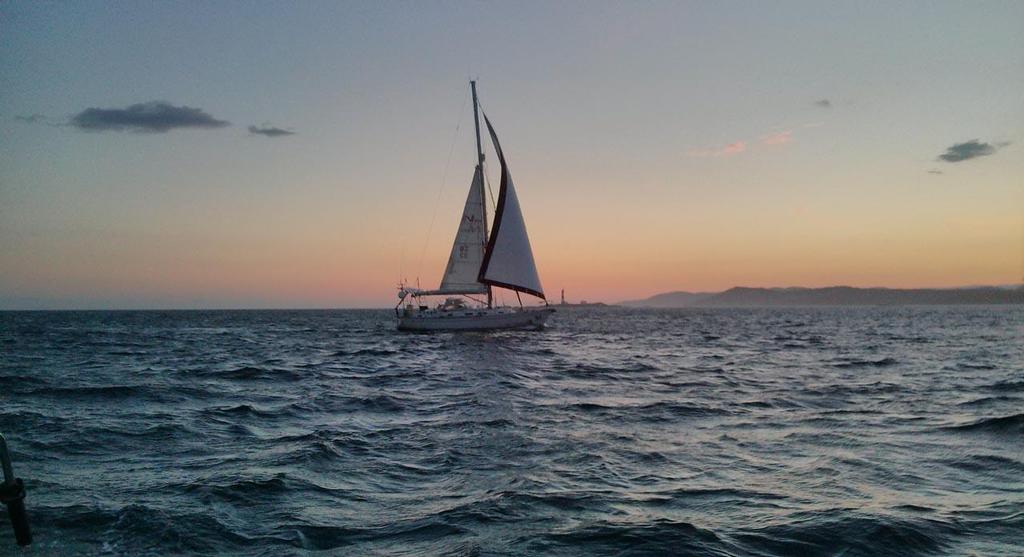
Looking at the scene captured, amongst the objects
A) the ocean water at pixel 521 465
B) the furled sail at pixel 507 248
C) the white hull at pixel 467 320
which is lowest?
the ocean water at pixel 521 465

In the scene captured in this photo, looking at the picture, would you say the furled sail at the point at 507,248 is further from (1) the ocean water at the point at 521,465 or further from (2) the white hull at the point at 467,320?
(1) the ocean water at the point at 521,465

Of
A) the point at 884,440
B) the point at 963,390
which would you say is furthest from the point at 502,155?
the point at 884,440

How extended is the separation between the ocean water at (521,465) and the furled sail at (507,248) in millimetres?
26823

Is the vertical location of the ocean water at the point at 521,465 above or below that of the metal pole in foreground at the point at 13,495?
below

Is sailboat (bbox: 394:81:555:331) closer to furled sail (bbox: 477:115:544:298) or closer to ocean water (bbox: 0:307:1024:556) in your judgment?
furled sail (bbox: 477:115:544:298)

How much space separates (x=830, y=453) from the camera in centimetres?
1046

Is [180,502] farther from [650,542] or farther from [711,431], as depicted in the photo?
[711,431]

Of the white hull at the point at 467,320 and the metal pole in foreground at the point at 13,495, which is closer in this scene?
the metal pole in foreground at the point at 13,495

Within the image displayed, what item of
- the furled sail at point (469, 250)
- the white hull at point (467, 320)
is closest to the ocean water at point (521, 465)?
the white hull at point (467, 320)

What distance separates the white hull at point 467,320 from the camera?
5013 centimetres

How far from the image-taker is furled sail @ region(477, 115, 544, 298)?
4731 cm

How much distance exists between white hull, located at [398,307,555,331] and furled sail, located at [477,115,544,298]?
2620mm

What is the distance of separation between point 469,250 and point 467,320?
5598 millimetres

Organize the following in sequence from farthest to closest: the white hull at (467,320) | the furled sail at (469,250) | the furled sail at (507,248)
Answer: the furled sail at (469,250)
the white hull at (467,320)
the furled sail at (507,248)
